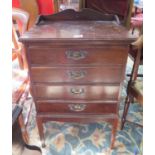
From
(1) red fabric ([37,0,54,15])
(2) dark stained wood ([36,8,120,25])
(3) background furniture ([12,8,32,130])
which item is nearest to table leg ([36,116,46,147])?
(3) background furniture ([12,8,32,130])

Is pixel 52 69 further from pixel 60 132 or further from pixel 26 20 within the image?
pixel 60 132

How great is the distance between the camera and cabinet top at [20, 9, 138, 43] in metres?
0.96

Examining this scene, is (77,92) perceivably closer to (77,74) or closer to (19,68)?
(77,74)

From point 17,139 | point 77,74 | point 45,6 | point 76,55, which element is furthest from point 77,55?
point 45,6

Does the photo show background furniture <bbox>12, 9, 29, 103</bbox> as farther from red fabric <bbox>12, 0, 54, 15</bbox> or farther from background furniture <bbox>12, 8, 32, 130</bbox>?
red fabric <bbox>12, 0, 54, 15</bbox>

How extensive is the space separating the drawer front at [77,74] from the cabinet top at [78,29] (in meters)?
0.18

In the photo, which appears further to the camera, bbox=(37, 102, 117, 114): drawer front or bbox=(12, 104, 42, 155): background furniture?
bbox=(37, 102, 117, 114): drawer front

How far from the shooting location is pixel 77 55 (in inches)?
40.1

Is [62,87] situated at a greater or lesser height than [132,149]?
greater

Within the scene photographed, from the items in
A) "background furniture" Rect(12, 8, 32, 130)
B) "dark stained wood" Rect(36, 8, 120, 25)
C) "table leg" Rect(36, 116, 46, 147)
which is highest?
"dark stained wood" Rect(36, 8, 120, 25)

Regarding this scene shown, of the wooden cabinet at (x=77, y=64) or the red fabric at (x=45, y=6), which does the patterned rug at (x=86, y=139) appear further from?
the red fabric at (x=45, y=6)

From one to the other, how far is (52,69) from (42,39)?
0.19 meters
